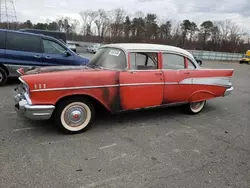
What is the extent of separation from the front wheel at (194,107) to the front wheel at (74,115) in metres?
2.60

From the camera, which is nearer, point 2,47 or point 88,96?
point 88,96

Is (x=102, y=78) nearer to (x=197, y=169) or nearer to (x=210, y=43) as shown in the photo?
(x=197, y=169)

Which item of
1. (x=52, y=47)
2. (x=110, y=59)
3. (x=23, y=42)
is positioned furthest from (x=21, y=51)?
(x=110, y=59)

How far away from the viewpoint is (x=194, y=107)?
5.29m

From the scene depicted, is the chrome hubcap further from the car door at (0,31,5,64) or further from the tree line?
the tree line

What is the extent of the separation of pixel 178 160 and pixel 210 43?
70.1m

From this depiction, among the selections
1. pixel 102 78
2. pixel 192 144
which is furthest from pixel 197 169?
pixel 102 78

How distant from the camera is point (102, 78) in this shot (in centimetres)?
371

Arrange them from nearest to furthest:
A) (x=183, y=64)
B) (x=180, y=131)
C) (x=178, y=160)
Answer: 1. (x=178, y=160)
2. (x=180, y=131)
3. (x=183, y=64)

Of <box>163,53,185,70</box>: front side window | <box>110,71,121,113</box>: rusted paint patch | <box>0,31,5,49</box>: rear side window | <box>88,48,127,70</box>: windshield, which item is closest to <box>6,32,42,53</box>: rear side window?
<box>0,31,5,49</box>: rear side window

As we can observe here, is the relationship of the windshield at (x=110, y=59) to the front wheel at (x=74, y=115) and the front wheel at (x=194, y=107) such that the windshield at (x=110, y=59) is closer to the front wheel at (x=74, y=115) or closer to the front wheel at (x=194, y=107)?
the front wheel at (x=74, y=115)

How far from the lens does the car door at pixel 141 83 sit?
13.0 ft

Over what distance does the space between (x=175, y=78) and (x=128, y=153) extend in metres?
2.13

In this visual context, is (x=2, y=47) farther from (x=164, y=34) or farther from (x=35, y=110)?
(x=164, y=34)
